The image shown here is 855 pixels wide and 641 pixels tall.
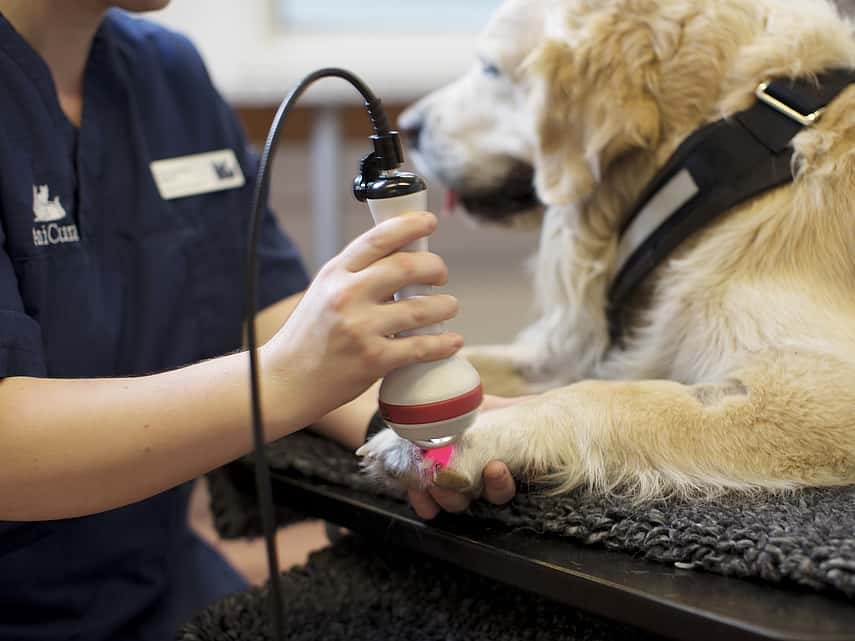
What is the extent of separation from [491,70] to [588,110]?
9.4 inches

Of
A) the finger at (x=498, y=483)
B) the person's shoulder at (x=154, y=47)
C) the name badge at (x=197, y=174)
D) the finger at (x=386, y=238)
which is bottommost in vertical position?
the finger at (x=498, y=483)

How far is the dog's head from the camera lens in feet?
2.68

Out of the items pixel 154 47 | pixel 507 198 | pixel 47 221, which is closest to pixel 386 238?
pixel 47 221

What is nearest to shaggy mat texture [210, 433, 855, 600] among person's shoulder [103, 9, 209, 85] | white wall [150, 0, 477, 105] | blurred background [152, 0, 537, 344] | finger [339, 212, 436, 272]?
finger [339, 212, 436, 272]

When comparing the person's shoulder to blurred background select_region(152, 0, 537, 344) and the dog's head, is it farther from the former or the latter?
blurred background select_region(152, 0, 537, 344)

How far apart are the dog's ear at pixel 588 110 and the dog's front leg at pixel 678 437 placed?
0.87 feet

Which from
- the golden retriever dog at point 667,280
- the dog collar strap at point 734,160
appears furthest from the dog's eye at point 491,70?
the dog collar strap at point 734,160

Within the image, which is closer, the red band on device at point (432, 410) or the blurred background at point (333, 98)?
the red band on device at point (432, 410)

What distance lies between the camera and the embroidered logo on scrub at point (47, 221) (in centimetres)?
74

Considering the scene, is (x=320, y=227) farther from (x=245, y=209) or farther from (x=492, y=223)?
(x=245, y=209)

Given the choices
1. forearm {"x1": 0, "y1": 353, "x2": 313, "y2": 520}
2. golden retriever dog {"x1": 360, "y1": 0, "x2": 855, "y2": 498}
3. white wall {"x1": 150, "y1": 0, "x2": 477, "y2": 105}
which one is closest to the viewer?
forearm {"x1": 0, "y1": 353, "x2": 313, "y2": 520}

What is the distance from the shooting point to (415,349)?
0.52 meters

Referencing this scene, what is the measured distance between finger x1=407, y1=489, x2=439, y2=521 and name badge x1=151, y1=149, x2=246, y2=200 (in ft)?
1.46

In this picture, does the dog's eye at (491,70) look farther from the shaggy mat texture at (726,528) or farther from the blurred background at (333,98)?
the blurred background at (333,98)
